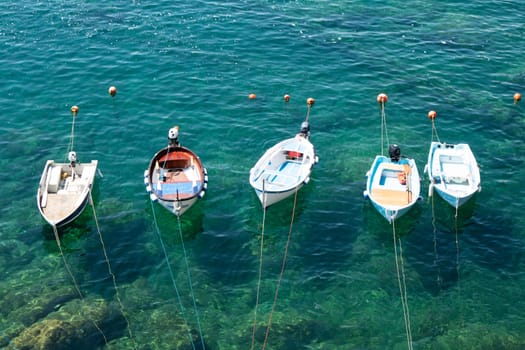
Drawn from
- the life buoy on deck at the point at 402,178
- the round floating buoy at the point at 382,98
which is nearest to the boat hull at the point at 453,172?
the life buoy on deck at the point at 402,178

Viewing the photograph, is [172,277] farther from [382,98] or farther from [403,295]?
[382,98]

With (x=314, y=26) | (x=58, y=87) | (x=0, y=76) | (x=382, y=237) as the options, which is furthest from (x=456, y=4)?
(x=0, y=76)

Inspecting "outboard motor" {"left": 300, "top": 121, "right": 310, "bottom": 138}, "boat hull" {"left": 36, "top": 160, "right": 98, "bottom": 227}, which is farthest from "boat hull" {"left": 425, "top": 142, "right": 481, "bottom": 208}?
"boat hull" {"left": 36, "top": 160, "right": 98, "bottom": 227}

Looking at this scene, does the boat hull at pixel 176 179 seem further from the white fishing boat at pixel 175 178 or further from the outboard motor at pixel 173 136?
the outboard motor at pixel 173 136

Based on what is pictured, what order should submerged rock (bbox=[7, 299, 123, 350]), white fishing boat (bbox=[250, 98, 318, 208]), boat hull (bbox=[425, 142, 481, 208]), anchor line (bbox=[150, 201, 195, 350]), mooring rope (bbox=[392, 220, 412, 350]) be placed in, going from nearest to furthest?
1. submerged rock (bbox=[7, 299, 123, 350])
2. mooring rope (bbox=[392, 220, 412, 350])
3. anchor line (bbox=[150, 201, 195, 350])
4. boat hull (bbox=[425, 142, 481, 208])
5. white fishing boat (bbox=[250, 98, 318, 208])

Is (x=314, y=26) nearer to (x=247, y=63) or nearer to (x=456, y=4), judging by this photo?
(x=247, y=63)

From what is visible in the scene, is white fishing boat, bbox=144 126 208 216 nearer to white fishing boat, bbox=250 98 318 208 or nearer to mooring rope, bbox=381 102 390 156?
white fishing boat, bbox=250 98 318 208

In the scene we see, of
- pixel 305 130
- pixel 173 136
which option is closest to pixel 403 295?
pixel 305 130
